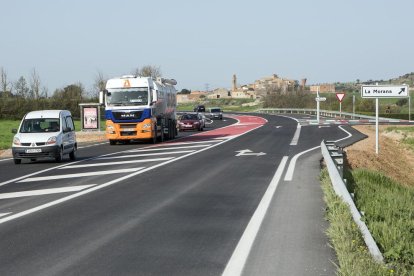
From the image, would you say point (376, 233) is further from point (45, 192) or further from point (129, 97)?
point (129, 97)

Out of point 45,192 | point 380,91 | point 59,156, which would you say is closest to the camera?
point 45,192

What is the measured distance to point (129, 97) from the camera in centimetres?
3241

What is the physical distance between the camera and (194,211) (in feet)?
37.1

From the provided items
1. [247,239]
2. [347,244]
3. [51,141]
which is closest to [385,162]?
[51,141]

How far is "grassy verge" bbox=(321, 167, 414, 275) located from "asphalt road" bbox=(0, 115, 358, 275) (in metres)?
0.25

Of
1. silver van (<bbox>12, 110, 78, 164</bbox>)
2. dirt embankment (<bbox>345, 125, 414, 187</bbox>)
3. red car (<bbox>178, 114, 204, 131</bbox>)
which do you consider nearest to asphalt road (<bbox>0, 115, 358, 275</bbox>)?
silver van (<bbox>12, 110, 78, 164</bbox>)

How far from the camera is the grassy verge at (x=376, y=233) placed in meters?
6.51

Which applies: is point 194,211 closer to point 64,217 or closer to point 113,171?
point 64,217

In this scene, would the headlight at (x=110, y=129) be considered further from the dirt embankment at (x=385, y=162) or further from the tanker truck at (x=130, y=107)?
the dirt embankment at (x=385, y=162)

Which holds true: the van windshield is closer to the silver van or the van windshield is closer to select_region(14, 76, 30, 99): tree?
the silver van

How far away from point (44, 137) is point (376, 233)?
1577 centimetres

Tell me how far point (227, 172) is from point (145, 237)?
971 centimetres

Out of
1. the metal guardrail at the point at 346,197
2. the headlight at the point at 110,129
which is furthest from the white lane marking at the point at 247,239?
the headlight at the point at 110,129

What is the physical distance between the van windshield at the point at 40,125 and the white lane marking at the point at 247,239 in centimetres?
1088
